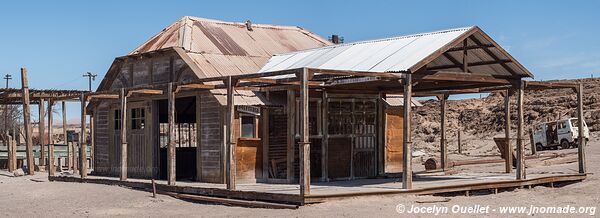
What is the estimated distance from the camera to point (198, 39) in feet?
70.8

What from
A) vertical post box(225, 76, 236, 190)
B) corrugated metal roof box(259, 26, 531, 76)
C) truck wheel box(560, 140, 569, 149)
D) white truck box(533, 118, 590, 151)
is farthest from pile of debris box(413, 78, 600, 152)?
vertical post box(225, 76, 236, 190)

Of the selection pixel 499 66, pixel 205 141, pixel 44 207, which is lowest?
pixel 44 207

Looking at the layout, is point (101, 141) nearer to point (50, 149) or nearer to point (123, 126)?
point (50, 149)

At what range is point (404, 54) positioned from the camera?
1703cm

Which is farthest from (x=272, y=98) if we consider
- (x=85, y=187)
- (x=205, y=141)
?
(x=85, y=187)

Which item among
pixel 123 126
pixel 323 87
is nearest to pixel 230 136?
pixel 323 87

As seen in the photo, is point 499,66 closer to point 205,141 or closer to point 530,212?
point 530,212

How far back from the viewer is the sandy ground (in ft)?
46.9

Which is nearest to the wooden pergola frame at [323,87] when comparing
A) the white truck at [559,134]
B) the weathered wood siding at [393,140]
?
the weathered wood siding at [393,140]

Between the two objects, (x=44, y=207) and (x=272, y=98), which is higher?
(x=272, y=98)

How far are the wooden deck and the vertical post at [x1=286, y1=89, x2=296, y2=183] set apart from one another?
0.71 m

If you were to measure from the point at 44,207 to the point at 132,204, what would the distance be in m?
1.76

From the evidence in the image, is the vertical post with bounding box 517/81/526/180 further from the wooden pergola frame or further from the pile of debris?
the pile of debris

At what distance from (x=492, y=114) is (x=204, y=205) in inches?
1412
